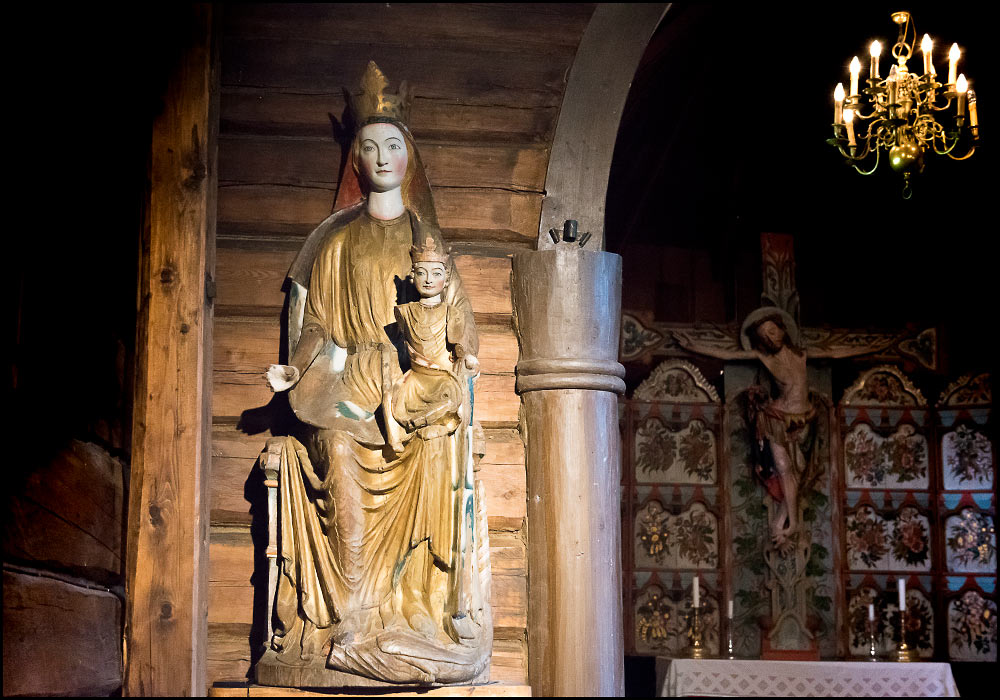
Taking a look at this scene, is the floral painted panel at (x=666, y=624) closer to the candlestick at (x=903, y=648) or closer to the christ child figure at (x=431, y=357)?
the candlestick at (x=903, y=648)

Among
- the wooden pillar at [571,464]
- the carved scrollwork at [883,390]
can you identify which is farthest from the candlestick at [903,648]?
the wooden pillar at [571,464]

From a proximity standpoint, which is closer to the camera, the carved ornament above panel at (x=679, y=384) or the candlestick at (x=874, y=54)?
the candlestick at (x=874, y=54)

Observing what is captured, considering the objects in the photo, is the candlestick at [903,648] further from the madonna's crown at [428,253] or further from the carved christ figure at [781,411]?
the madonna's crown at [428,253]

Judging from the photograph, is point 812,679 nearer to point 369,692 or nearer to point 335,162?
point 369,692

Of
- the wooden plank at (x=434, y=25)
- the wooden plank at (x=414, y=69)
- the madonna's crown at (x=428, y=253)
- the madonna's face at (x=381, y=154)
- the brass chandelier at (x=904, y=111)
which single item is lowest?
the madonna's crown at (x=428, y=253)

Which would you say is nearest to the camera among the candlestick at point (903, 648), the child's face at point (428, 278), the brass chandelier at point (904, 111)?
the child's face at point (428, 278)

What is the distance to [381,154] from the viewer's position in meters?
3.61

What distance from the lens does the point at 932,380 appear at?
7.75 meters

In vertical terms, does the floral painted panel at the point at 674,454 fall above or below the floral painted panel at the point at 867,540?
above

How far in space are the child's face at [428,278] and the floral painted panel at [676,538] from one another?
14.5 ft

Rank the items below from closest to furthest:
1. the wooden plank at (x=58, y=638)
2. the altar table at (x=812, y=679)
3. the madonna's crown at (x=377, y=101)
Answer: the wooden plank at (x=58, y=638) → the madonna's crown at (x=377, y=101) → the altar table at (x=812, y=679)

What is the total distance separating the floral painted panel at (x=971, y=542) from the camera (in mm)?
7520

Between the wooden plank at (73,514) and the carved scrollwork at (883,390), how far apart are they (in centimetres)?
509

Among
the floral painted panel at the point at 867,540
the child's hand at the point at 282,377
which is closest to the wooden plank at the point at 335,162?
the child's hand at the point at 282,377
